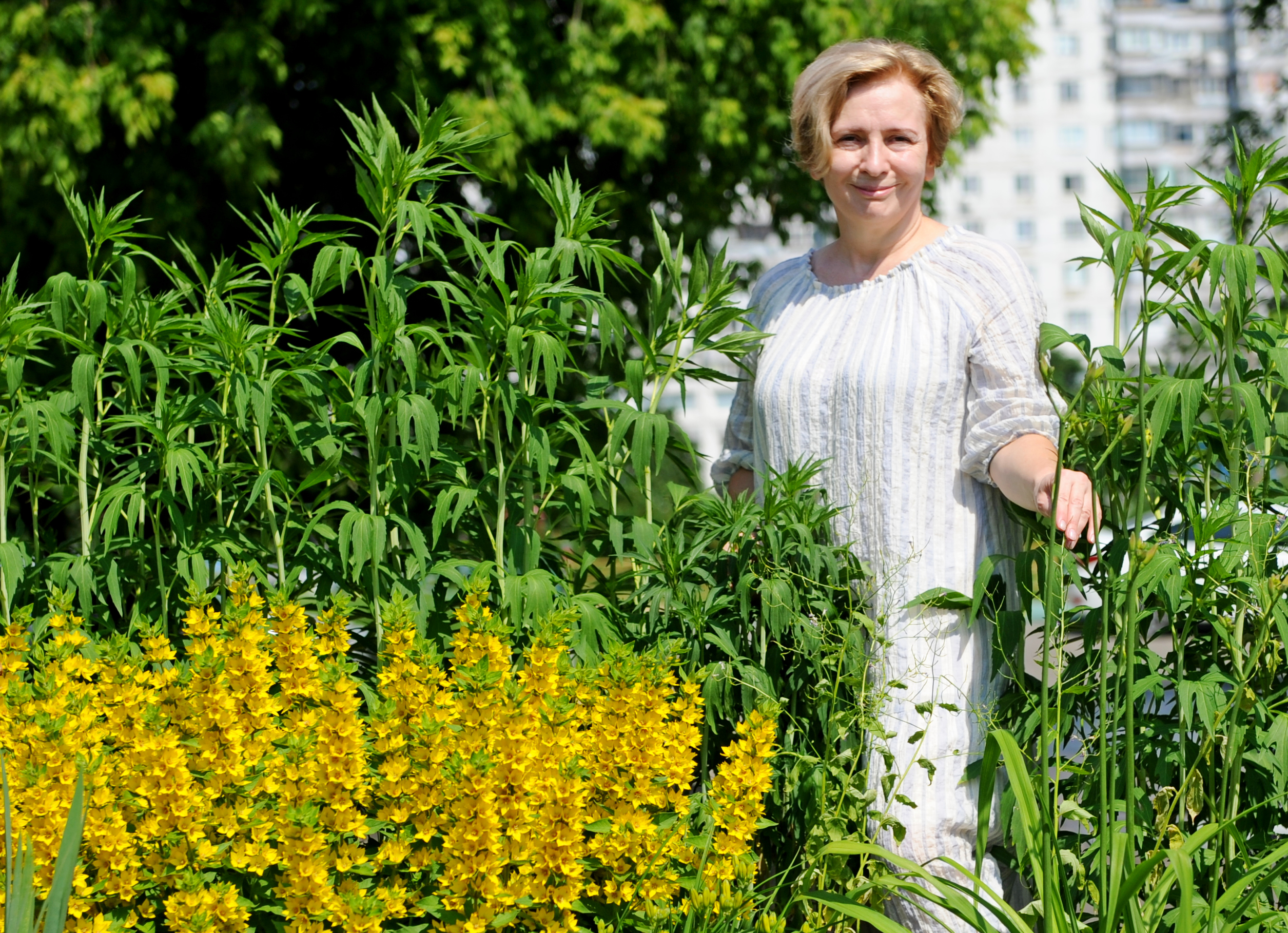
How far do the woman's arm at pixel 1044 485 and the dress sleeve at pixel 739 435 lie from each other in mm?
592

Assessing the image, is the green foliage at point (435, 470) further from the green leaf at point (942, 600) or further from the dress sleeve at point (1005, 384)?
the dress sleeve at point (1005, 384)

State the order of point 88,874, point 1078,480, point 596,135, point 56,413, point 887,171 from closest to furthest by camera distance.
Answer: point 88,874
point 1078,480
point 56,413
point 887,171
point 596,135

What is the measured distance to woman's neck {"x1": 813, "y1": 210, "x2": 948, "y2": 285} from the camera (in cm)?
251

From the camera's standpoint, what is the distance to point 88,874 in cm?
183

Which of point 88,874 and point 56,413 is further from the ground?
point 56,413

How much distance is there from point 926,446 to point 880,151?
0.58 meters

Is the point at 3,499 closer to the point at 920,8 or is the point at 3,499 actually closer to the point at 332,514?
the point at 332,514

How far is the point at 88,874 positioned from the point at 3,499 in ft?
2.78

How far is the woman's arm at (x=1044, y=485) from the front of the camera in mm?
2064

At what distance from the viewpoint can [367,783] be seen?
5.95 ft

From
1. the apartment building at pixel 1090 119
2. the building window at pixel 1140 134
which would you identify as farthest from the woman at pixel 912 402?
the building window at pixel 1140 134

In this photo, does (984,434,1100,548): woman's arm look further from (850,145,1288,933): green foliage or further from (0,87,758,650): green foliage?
(0,87,758,650): green foliage

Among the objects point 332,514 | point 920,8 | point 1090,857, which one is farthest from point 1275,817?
point 920,8

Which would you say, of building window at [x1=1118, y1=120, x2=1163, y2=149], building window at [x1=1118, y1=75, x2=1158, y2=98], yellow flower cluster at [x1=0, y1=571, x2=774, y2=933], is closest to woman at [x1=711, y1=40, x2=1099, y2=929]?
yellow flower cluster at [x1=0, y1=571, x2=774, y2=933]
